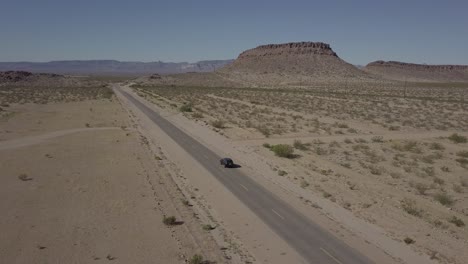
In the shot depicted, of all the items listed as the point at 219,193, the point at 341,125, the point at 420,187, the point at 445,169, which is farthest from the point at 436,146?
the point at 219,193

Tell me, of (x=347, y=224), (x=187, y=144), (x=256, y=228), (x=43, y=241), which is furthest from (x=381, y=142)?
(x=43, y=241)

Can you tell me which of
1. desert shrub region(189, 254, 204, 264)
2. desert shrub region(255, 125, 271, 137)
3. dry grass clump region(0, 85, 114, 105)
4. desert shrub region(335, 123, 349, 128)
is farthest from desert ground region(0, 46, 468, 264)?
dry grass clump region(0, 85, 114, 105)

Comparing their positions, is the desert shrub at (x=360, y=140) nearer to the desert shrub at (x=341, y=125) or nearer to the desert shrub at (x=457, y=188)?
the desert shrub at (x=341, y=125)

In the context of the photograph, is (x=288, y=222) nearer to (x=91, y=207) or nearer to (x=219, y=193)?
(x=219, y=193)

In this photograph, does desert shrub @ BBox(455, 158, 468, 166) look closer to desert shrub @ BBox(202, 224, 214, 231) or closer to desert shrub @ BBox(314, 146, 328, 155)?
desert shrub @ BBox(314, 146, 328, 155)

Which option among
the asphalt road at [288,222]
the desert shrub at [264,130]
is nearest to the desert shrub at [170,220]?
the asphalt road at [288,222]
